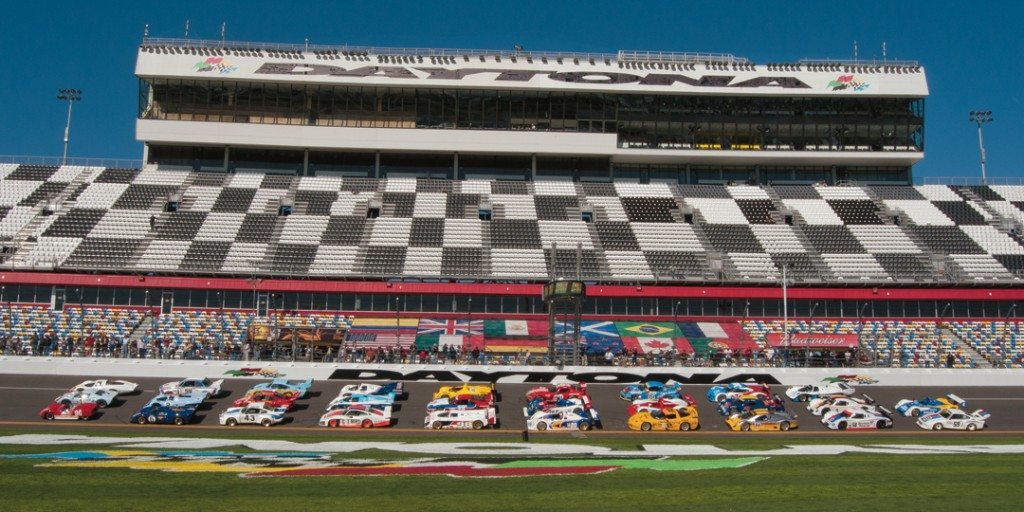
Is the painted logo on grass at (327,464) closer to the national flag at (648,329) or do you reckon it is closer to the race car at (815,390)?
the race car at (815,390)

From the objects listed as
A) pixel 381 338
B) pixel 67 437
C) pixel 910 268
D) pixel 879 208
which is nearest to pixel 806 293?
pixel 910 268

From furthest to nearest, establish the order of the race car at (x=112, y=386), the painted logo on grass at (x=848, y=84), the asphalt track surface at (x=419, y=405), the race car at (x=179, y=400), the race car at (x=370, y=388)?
the painted logo on grass at (x=848, y=84), the race car at (x=370, y=388), the race car at (x=112, y=386), the race car at (x=179, y=400), the asphalt track surface at (x=419, y=405)

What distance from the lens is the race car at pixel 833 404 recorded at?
37.8 meters

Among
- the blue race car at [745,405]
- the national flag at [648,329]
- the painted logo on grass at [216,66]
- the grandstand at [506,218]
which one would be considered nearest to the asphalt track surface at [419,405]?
the blue race car at [745,405]

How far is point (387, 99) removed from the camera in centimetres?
7562

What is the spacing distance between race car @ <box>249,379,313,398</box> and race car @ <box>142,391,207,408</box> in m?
2.67

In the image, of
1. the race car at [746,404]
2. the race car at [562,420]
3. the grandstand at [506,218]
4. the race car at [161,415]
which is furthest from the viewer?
the grandstand at [506,218]

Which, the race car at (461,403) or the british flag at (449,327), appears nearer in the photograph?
the race car at (461,403)

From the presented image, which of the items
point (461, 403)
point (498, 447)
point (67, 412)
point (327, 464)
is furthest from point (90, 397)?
point (498, 447)

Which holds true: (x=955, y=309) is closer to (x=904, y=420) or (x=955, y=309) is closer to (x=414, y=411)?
(x=904, y=420)

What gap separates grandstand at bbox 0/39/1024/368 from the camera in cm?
5462

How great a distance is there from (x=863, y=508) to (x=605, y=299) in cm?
4005

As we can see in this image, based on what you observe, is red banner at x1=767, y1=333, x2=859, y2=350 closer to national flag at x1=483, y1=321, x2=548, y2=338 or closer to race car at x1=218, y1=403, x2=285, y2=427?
national flag at x1=483, y1=321, x2=548, y2=338

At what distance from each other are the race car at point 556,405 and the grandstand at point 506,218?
10.8 metres
